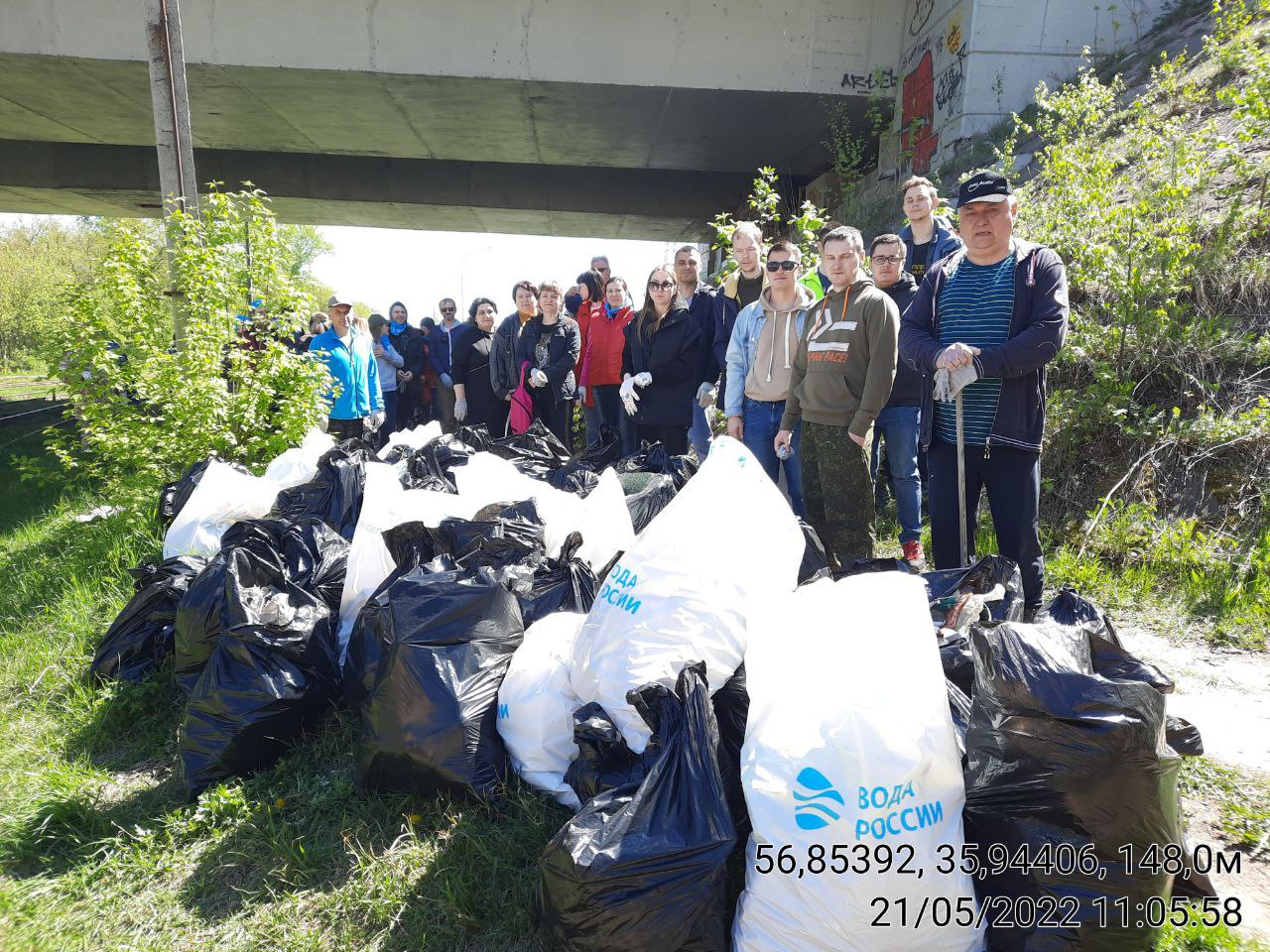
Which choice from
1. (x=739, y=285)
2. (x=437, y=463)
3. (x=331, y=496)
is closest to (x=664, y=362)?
(x=739, y=285)

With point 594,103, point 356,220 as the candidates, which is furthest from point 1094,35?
point 356,220

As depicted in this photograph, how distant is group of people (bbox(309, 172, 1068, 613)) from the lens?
273 cm

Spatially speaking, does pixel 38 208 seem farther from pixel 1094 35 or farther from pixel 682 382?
pixel 1094 35

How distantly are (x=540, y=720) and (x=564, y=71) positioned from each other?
9072 millimetres

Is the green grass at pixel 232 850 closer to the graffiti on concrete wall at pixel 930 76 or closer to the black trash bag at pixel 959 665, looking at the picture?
the black trash bag at pixel 959 665

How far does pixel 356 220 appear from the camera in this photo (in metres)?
17.5

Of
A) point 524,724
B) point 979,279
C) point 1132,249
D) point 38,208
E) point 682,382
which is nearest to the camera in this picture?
point 524,724

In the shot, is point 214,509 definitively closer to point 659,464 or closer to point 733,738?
point 659,464

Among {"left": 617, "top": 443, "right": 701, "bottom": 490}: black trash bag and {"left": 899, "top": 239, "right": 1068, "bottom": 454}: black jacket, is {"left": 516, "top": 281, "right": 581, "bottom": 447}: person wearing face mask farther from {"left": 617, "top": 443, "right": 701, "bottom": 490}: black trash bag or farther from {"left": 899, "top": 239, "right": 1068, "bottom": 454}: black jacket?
{"left": 899, "top": 239, "right": 1068, "bottom": 454}: black jacket

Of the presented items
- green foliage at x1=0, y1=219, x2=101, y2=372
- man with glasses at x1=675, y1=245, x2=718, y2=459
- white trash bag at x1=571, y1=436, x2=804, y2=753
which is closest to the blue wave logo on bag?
white trash bag at x1=571, y1=436, x2=804, y2=753

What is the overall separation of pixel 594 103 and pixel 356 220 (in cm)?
925

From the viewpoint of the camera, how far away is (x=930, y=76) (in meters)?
8.48

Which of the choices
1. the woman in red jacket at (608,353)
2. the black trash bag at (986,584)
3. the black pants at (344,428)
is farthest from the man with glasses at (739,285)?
the black pants at (344,428)

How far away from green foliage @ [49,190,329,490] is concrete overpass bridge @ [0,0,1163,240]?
5428mm
